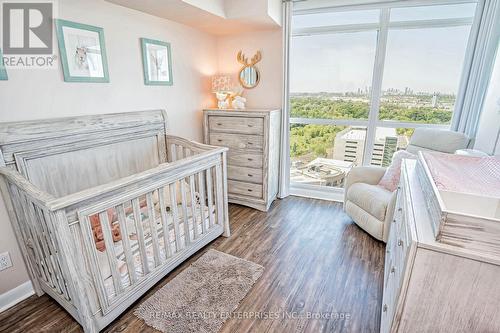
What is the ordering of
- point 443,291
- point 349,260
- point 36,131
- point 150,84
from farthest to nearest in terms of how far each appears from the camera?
point 150,84 → point 349,260 → point 36,131 → point 443,291

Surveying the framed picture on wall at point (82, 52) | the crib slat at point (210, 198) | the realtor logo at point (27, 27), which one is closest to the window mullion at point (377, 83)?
the crib slat at point (210, 198)

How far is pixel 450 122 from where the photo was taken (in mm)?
2711

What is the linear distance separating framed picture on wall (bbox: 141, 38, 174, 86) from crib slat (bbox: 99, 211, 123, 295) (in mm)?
1486

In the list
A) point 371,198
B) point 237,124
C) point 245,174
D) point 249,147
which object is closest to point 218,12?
point 237,124

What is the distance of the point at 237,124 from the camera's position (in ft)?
9.71

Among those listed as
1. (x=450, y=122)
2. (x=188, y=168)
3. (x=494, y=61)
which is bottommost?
(x=188, y=168)

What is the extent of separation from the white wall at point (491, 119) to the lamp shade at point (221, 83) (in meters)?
2.56

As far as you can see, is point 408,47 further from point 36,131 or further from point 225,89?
point 36,131

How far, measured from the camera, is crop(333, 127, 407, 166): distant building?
3055 mm

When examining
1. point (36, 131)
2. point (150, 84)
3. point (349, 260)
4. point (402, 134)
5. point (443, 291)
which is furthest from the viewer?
point (402, 134)

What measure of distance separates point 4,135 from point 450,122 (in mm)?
3812

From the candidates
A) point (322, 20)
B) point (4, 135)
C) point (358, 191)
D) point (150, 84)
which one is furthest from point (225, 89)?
point (4, 135)

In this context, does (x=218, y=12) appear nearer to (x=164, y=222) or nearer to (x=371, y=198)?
(x=164, y=222)

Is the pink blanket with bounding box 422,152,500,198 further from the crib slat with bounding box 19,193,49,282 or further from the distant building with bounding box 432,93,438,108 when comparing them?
the crib slat with bounding box 19,193,49,282
